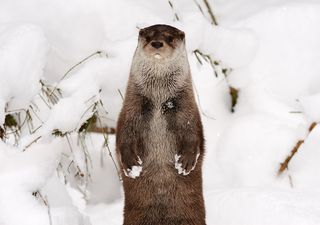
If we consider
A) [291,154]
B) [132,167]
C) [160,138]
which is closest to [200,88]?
[291,154]

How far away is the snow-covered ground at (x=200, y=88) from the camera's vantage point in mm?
3955

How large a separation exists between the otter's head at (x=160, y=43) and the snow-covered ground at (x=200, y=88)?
0.64 meters

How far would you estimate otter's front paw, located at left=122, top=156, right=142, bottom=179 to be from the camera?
10.8 feet

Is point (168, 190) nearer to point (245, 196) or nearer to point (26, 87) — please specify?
point (245, 196)

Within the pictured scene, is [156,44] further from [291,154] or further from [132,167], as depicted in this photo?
[291,154]

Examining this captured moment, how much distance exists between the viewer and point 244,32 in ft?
16.3

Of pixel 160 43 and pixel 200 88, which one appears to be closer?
pixel 160 43

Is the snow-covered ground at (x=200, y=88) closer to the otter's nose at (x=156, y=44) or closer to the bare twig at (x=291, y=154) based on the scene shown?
the bare twig at (x=291, y=154)

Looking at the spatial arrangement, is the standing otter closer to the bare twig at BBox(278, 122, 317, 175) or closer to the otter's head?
the otter's head

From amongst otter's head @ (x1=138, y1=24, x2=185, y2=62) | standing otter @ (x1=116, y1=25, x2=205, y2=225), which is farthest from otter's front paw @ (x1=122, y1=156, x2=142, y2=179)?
otter's head @ (x1=138, y1=24, x2=185, y2=62)

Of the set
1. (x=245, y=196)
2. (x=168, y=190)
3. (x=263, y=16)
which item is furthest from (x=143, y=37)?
(x=263, y=16)

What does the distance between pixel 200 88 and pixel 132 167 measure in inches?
71.8

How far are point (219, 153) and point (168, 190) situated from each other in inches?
62.3

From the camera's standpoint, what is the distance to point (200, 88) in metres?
5.05
